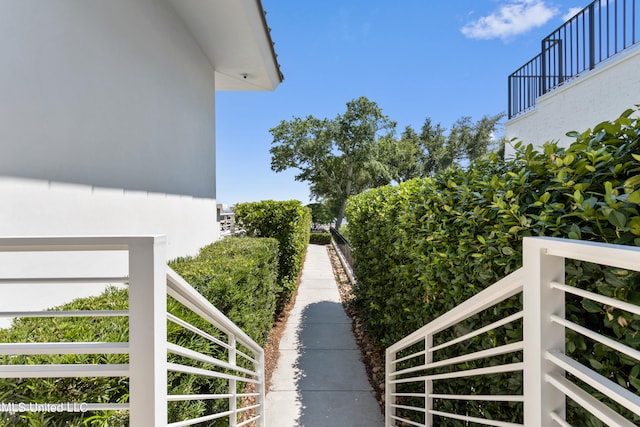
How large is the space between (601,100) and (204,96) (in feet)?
20.0

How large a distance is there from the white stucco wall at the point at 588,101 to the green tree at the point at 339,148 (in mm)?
17504

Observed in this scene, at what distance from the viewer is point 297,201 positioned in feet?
23.5

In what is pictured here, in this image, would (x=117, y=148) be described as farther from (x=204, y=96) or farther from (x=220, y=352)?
(x=204, y=96)

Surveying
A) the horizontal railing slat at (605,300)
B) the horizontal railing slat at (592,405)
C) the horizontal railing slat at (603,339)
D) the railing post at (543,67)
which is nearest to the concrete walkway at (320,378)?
the horizontal railing slat at (592,405)

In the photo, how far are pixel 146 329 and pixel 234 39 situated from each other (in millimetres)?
5103

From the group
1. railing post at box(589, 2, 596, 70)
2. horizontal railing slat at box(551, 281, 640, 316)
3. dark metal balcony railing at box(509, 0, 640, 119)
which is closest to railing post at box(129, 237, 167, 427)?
horizontal railing slat at box(551, 281, 640, 316)

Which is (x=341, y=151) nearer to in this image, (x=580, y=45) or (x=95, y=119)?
(x=580, y=45)

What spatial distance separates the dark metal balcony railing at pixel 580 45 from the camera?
3633 millimetres

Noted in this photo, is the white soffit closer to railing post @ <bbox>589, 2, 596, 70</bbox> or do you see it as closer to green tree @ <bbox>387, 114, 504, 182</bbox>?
railing post @ <bbox>589, 2, 596, 70</bbox>

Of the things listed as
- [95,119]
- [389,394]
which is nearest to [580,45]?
[389,394]

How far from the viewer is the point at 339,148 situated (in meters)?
23.1

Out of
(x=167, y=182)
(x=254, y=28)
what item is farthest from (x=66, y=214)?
(x=254, y=28)

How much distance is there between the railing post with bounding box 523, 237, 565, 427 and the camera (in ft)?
2.96

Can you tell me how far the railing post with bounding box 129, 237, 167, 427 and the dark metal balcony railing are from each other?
5.65 metres
